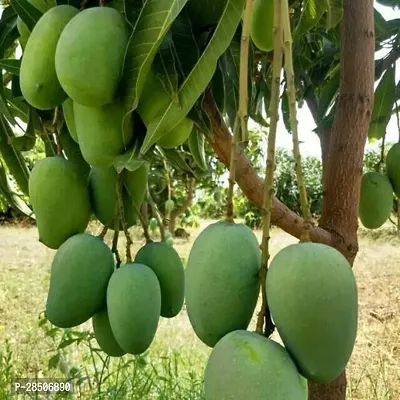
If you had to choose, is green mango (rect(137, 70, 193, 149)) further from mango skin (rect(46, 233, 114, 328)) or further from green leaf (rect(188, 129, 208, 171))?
green leaf (rect(188, 129, 208, 171))

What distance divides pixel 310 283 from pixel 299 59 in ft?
2.93

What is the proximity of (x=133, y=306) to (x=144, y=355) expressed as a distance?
1.62 metres

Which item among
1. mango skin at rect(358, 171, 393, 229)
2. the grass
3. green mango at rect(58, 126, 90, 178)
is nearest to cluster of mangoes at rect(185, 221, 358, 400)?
green mango at rect(58, 126, 90, 178)

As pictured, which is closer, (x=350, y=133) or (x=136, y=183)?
(x=136, y=183)

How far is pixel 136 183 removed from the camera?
2.19ft

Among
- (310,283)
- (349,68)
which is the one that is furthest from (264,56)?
(310,283)

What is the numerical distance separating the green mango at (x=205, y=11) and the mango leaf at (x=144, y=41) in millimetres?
82

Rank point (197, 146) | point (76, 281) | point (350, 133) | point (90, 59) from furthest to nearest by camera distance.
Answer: point (350, 133) < point (197, 146) < point (76, 281) < point (90, 59)

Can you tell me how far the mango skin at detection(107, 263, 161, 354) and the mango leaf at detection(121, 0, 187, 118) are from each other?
0.58ft

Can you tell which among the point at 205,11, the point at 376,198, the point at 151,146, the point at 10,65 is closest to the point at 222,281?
the point at 151,146

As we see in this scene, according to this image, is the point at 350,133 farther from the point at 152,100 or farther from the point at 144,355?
the point at 144,355

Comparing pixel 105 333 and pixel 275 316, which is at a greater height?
pixel 275 316

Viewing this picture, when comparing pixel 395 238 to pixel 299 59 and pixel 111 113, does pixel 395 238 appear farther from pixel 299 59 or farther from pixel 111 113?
pixel 111 113

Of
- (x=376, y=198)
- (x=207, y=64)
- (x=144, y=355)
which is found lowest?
(x=144, y=355)
